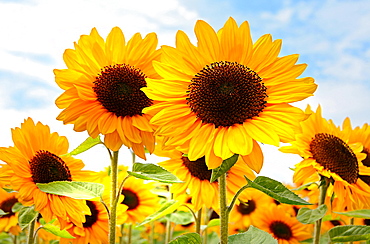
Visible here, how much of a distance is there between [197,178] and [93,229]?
0.62 m

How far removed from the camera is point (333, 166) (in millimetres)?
2387

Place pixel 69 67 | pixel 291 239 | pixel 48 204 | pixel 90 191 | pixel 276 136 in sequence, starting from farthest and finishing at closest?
pixel 291 239, pixel 48 204, pixel 69 67, pixel 90 191, pixel 276 136

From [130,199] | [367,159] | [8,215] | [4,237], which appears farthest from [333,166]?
[4,237]

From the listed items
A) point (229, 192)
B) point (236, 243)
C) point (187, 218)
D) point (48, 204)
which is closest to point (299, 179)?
point (229, 192)

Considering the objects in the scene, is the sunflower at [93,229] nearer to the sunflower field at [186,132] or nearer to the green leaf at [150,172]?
the sunflower field at [186,132]

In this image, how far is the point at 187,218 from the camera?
3.00 metres

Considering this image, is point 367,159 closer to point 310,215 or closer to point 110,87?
point 310,215

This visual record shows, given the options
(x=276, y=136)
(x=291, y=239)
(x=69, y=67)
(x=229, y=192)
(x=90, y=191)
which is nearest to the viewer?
(x=276, y=136)

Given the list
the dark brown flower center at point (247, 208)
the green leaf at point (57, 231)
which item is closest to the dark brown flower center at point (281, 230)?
the dark brown flower center at point (247, 208)

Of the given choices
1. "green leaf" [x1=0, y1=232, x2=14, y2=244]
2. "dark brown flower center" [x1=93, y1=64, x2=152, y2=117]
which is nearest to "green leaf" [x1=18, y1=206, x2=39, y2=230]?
"dark brown flower center" [x1=93, y1=64, x2=152, y2=117]

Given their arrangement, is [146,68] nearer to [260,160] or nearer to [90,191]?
[90,191]

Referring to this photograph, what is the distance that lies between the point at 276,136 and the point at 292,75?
263 mm

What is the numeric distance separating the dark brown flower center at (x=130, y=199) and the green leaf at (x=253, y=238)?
1.67 meters

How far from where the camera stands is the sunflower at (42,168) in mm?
2014
